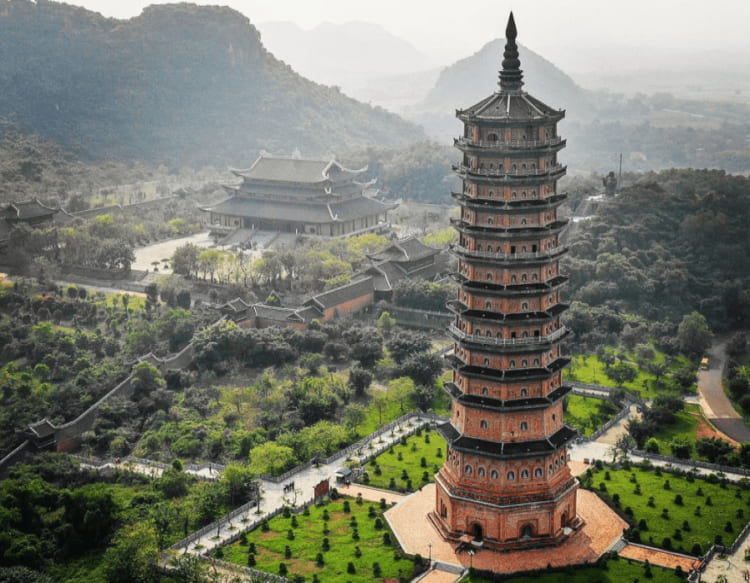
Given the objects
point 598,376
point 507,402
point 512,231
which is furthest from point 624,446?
point 512,231

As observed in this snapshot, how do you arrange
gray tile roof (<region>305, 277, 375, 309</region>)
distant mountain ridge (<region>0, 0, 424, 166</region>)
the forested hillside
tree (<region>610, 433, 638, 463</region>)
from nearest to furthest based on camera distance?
tree (<region>610, 433, 638, 463</region>) → gray tile roof (<region>305, 277, 375, 309</region>) → the forested hillside → distant mountain ridge (<region>0, 0, 424, 166</region>)

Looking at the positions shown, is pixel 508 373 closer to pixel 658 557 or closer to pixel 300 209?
pixel 658 557

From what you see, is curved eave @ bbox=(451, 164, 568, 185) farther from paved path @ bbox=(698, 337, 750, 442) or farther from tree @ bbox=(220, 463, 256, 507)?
paved path @ bbox=(698, 337, 750, 442)

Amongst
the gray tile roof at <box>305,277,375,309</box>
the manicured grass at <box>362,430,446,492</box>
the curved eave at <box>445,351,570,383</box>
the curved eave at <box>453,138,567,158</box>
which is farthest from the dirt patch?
the gray tile roof at <box>305,277,375,309</box>

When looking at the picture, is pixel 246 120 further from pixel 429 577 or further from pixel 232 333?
pixel 429 577

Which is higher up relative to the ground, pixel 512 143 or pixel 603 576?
pixel 512 143

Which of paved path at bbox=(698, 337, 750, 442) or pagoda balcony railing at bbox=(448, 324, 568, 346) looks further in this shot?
paved path at bbox=(698, 337, 750, 442)
